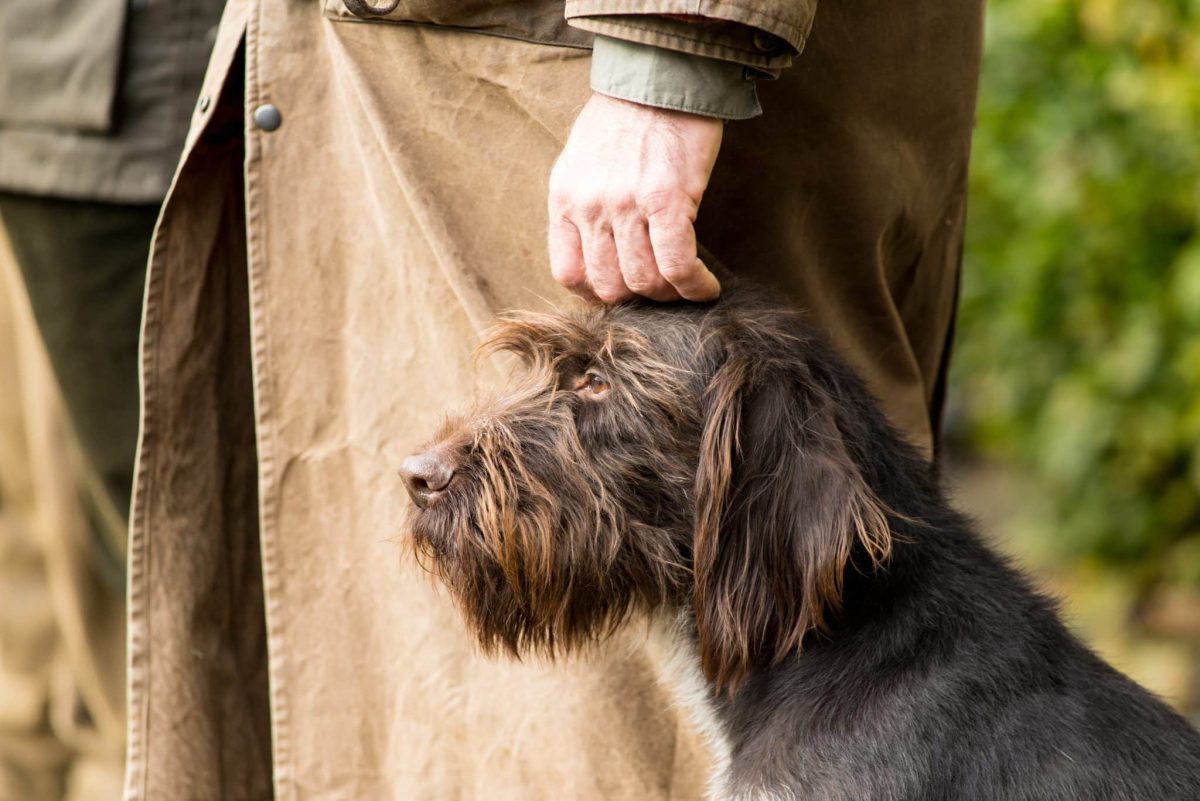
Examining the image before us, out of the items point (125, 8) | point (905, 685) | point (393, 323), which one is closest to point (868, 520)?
point (905, 685)

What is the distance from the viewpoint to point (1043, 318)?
637cm

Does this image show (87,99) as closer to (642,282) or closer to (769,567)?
(642,282)

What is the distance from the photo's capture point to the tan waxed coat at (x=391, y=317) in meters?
2.90

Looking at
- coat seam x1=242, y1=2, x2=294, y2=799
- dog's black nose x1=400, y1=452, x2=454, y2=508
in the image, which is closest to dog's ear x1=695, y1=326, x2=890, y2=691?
dog's black nose x1=400, y1=452, x2=454, y2=508

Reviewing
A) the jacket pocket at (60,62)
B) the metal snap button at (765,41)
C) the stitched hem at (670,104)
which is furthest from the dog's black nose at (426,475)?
the jacket pocket at (60,62)

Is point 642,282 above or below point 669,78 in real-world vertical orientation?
below

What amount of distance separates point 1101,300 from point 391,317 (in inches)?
151

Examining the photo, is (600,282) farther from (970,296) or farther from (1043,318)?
(970,296)

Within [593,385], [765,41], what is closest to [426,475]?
[593,385]

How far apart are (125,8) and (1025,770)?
2.43 metres

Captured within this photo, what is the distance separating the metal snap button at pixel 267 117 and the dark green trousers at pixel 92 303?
0.56 metres

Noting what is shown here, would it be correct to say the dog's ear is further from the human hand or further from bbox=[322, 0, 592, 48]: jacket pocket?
bbox=[322, 0, 592, 48]: jacket pocket

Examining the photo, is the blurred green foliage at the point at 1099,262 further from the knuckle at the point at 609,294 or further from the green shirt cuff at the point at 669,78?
the green shirt cuff at the point at 669,78

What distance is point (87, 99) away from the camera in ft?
11.0
